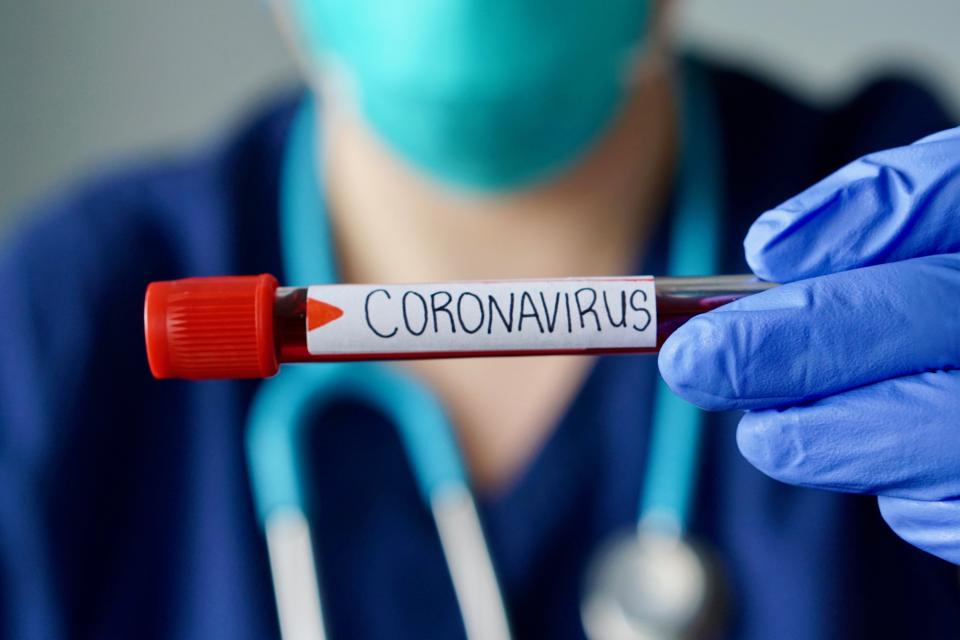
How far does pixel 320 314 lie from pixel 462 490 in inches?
11.2

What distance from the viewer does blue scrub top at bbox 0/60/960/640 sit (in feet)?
2.11

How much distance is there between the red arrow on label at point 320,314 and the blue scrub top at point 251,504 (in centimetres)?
28

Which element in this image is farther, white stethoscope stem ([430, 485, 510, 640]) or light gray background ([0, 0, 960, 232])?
light gray background ([0, 0, 960, 232])

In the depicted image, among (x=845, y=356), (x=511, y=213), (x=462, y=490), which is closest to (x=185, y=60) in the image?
(x=511, y=213)

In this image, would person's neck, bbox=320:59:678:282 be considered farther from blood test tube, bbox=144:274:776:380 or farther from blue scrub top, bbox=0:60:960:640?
blood test tube, bbox=144:274:776:380

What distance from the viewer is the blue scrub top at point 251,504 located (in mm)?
643

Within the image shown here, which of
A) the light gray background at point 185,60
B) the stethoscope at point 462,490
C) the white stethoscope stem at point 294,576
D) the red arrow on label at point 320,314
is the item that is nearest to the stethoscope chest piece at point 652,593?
the stethoscope at point 462,490

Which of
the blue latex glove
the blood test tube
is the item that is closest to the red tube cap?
the blood test tube

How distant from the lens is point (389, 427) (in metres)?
0.69

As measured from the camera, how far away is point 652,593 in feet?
2.07

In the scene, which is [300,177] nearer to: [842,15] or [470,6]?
[470,6]

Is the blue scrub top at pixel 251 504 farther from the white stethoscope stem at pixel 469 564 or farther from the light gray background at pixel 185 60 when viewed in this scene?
the light gray background at pixel 185 60

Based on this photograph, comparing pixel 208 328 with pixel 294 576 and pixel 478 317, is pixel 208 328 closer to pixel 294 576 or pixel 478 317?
pixel 478 317

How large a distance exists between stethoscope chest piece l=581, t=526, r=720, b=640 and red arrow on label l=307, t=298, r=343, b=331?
32cm
